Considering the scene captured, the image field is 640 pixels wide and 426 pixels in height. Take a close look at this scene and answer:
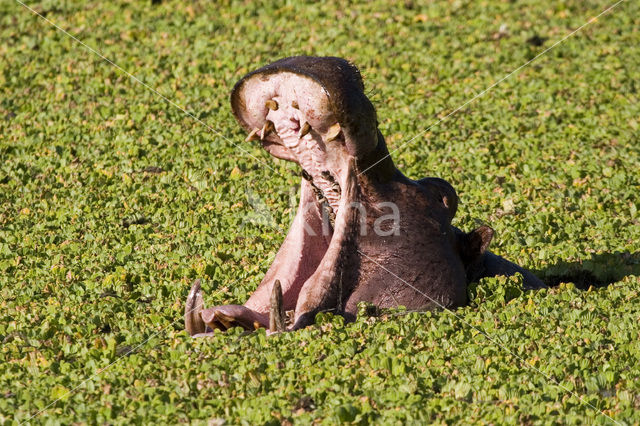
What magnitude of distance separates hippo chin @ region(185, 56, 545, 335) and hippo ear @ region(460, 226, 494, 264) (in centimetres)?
2

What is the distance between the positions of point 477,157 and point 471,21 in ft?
10.0

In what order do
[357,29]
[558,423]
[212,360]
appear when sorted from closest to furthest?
[558,423] < [212,360] < [357,29]

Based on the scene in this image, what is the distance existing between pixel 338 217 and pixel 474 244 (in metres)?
0.90

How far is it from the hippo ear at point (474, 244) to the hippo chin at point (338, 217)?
0.02 meters

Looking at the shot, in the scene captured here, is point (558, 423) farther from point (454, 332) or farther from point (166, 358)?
point (166, 358)

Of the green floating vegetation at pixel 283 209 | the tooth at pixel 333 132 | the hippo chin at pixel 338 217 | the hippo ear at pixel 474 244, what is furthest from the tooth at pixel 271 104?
the hippo ear at pixel 474 244

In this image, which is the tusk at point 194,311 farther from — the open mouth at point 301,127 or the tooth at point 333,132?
the tooth at point 333,132

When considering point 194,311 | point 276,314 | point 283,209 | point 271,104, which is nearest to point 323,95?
point 271,104

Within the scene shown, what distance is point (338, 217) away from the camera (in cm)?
546

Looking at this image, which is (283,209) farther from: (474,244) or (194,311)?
(194,311)

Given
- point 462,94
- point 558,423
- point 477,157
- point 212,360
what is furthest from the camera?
point 462,94

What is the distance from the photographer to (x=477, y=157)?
351 inches

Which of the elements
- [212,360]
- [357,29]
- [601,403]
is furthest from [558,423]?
[357,29]

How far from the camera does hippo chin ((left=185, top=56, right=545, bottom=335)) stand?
207 inches
